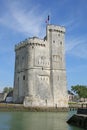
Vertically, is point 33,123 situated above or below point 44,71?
below

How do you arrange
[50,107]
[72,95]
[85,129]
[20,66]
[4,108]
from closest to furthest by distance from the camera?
[85,129]
[4,108]
[50,107]
[20,66]
[72,95]

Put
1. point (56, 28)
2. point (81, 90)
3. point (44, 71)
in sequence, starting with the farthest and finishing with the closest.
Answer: point (81, 90) < point (56, 28) < point (44, 71)

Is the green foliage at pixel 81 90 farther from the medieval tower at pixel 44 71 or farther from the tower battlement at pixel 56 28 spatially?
the tower battlement at pixel 56 28

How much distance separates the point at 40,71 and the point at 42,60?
2.46m

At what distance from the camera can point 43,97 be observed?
2640 inches

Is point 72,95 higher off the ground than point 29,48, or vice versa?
point 29,48

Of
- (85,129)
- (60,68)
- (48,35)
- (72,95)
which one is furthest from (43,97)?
(72,95)

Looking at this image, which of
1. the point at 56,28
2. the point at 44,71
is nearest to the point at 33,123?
the point at 44,71

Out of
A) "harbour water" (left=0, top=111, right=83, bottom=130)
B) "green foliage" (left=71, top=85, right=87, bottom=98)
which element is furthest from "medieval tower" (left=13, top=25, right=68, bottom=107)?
"green foliage" (left=71, top=85, right=87, bottom=98)

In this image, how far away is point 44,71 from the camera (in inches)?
2692

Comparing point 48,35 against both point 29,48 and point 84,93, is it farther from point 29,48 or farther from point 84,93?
point 84,93

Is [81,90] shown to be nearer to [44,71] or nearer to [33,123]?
[44,71]

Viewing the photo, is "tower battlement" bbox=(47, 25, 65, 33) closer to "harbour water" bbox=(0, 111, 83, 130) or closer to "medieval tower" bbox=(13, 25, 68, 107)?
"medieval tower" bbox=(13, 25, 68, 107)

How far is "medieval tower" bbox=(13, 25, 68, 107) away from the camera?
220ft
